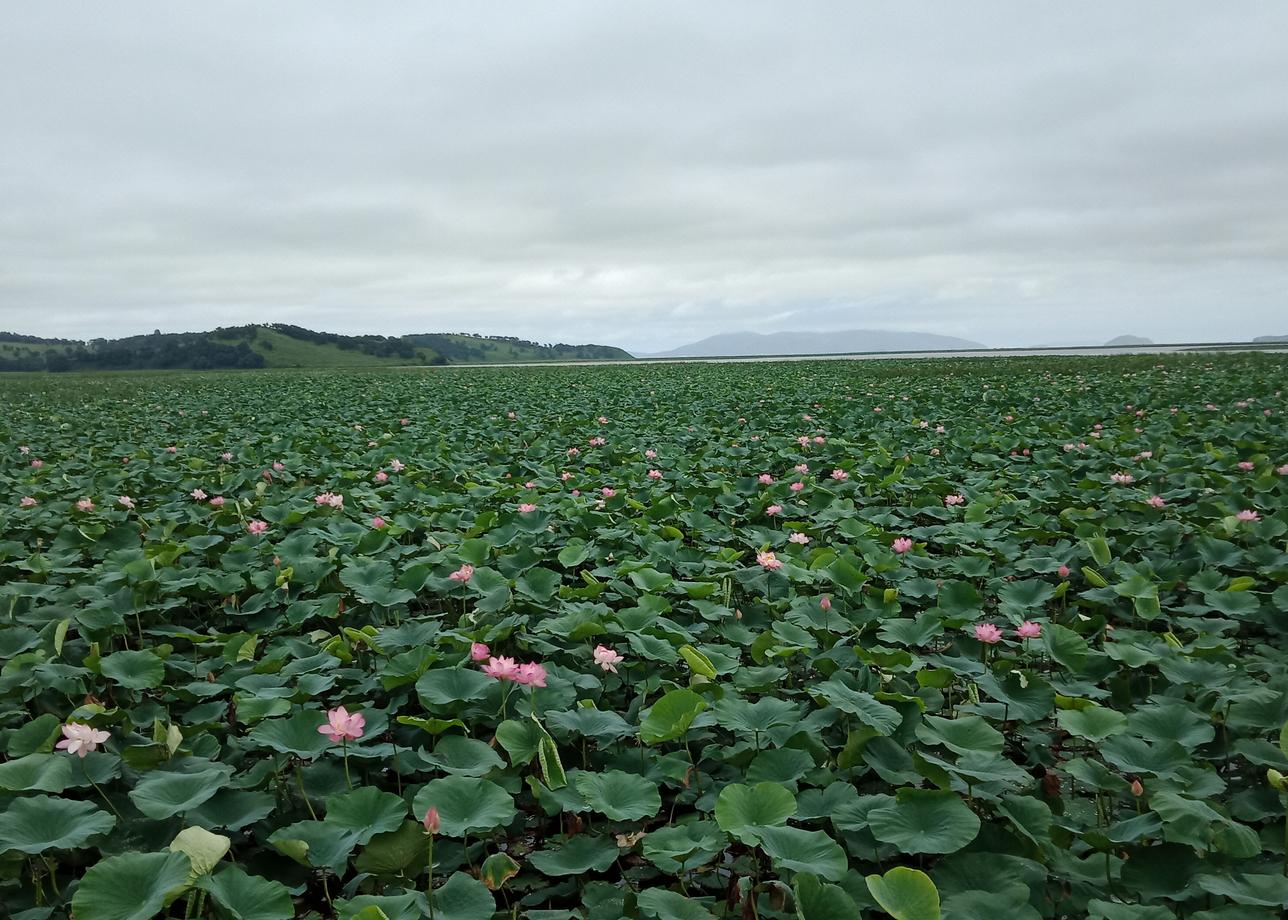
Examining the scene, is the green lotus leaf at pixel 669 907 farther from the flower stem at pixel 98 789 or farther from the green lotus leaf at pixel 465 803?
the flower stem at pixel 98 789

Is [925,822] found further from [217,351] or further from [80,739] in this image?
[217,351]

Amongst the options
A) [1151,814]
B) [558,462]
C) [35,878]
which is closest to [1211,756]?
[1151,814]

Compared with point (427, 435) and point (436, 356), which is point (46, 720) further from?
point (436, 356)

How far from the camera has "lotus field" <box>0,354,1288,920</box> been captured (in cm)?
154

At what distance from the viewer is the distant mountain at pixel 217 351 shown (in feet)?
282

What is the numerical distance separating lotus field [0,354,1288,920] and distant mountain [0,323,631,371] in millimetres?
83789

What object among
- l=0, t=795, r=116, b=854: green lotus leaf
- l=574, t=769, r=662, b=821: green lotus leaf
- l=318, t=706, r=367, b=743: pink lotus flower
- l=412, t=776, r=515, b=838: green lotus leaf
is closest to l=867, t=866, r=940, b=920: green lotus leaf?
l=574, t=769, r=662, b=821: green lotus leaf

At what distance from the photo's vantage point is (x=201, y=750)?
2.00m


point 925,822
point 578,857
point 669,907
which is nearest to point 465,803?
point 578,857

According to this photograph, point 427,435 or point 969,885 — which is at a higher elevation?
point 427,435

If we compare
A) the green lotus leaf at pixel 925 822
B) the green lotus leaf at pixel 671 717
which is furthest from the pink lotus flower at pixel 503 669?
the green lotus leaf at pixel 925 822

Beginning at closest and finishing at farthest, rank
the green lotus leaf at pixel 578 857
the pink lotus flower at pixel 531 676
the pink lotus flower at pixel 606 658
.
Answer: the green lotus leaf at pixel 578 857 → the pink lotus flower at pixel 531 676 → the pink lotus flower at pixel 606 658

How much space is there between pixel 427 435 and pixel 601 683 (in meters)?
6.76

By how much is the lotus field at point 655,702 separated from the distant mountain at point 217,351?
83789 millimetres
